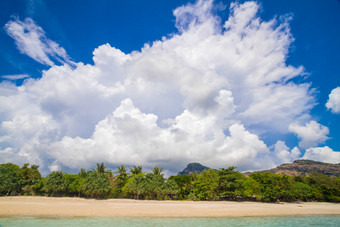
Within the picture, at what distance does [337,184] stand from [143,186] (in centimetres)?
6176

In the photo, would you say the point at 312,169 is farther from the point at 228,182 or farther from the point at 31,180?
the point at 31,180

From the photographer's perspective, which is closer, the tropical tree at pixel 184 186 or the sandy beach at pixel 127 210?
the sandy beach at pixel 127 210

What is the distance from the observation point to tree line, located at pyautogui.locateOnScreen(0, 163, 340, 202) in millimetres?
52625

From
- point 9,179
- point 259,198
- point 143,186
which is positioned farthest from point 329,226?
point 9,179

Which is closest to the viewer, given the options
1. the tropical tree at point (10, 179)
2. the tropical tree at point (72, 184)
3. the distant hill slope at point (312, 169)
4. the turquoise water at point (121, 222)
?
the turquoise water at point (121, 222)

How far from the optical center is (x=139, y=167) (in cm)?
7375

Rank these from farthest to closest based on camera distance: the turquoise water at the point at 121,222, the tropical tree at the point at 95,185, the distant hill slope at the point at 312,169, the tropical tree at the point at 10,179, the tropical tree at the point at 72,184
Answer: the distant hill slope at the point at 312,169, the tropical tree at the point at 72,184, the tropical tree at the point at 95,185, the tropical tree at the point at 10,179, the turquoise water at the point at 121,222

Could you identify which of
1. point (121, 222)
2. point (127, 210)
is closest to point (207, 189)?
point (127, 210)

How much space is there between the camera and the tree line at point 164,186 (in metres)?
52.6

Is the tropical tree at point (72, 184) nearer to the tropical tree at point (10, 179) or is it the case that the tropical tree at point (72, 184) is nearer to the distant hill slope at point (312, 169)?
the tropical tree at point (10, 179)

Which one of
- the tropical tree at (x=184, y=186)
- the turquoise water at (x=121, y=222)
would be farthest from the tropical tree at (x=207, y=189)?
the turquoise water at (x=121, y=222)

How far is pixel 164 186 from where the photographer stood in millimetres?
59000

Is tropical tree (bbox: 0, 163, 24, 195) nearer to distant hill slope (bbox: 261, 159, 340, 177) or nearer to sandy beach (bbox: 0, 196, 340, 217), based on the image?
sandy beach (bbox: 0, 196, 340, 217)

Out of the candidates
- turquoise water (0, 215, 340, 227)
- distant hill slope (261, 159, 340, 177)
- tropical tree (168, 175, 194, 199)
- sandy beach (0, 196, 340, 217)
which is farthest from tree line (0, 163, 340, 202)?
distant hill slope (261, 159, 340, 177)
